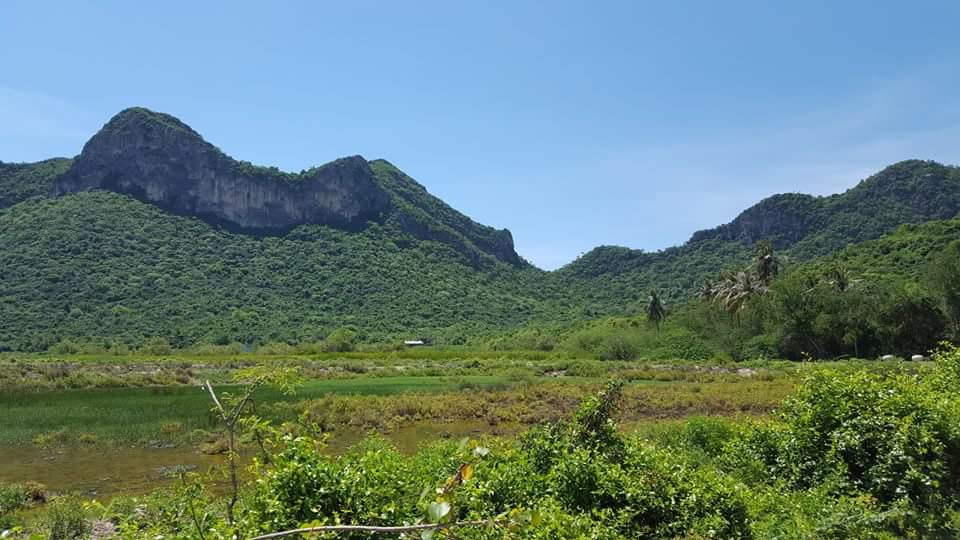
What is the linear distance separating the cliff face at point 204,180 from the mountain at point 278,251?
0.33 metres

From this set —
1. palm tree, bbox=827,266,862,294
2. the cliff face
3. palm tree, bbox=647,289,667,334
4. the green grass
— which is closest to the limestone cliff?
the cliff face

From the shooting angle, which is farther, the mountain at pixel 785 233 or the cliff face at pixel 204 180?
the cliff face at pixel 204 180

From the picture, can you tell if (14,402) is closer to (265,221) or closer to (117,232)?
(117,232)

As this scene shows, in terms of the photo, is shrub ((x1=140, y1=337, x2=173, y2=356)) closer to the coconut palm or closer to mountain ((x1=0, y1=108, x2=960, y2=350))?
mountain ((x1=0, y1=108, x2=960, y2=350))

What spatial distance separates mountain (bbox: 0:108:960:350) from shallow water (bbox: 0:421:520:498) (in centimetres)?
6562

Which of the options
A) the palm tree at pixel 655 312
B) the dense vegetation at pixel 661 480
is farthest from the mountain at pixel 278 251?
the dense vegetation at pixel 661 480

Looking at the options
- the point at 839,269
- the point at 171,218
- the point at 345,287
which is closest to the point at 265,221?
the point at 171,218

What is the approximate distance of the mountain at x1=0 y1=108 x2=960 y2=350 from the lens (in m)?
89.2

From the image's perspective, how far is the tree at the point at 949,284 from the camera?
4481cm

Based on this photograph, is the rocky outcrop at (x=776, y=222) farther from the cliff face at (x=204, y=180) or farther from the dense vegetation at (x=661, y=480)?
the dense vegetation at (x=661, y=480)

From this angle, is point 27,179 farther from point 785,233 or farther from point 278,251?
point 785,233

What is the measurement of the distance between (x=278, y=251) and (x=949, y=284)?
11040 cm

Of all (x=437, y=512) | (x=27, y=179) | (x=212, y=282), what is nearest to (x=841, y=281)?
(x=437, y=512)

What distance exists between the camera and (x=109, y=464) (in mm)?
18203
